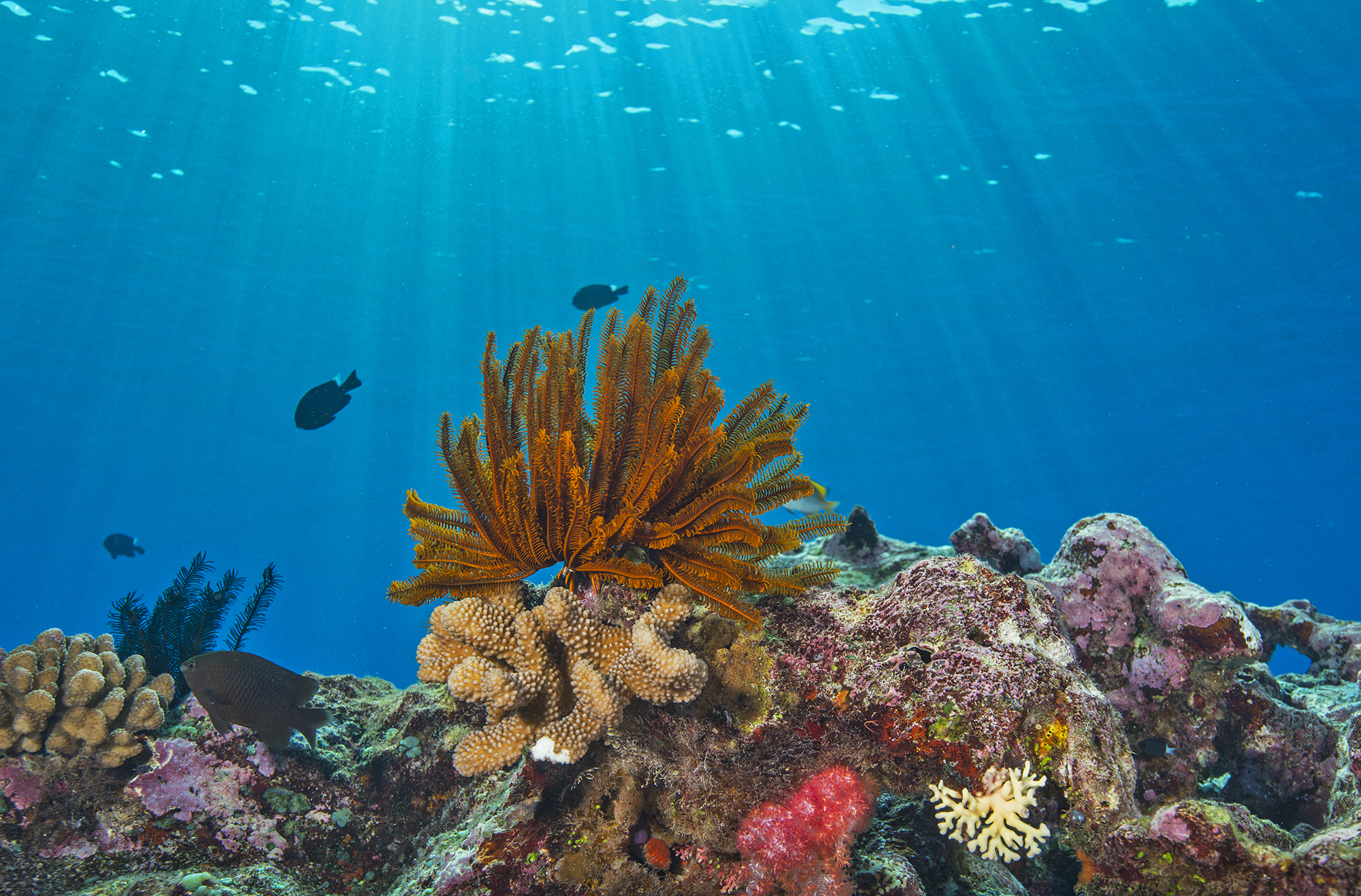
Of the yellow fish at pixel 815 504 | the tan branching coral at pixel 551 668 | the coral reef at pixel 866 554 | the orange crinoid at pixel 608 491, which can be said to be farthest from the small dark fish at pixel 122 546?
the coral reef at pixel 866 554

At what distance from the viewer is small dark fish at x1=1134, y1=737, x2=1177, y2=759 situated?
4199 mm

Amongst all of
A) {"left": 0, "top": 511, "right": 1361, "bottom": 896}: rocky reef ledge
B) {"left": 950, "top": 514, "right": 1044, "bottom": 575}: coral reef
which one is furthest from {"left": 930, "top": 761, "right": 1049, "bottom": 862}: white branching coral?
{"left": 950, "top": 514, "right": 1044, "bottom": 575}: coral reef

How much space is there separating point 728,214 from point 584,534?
31.6 meters

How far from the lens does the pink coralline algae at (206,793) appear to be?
12.2ft

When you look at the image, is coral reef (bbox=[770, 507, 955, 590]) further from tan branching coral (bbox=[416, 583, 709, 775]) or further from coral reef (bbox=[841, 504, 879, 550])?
tan branching coral (bbox=[416, 583, 709, 775])

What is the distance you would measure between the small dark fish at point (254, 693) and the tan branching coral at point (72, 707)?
0.57 m

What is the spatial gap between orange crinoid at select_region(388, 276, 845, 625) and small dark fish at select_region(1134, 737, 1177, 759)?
2.64 meters

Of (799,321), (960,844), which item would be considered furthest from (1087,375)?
(960,844)

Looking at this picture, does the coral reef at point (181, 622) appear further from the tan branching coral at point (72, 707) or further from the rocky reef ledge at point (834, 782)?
the rocky reef ledge at point (834, 782)

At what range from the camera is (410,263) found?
37.5m

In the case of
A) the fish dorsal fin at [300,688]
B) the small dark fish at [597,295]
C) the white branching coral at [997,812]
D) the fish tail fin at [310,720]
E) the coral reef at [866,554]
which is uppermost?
the small dark fish at [597,295]

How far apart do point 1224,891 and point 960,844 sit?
38.7 inches

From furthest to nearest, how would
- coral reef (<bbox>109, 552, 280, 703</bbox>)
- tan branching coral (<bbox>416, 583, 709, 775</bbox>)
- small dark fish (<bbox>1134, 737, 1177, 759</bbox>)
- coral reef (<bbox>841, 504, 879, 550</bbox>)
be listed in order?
1. coral reef (<bbox>841, 504, 879, 550</bbox>)
2. coral reef (<bbox>109, 552, 280, 703</bbox>)
3. small dark fish (<bbox>1134, 737, 1177, 759</bbox>)
4. tan branching coral (<bbox>416, 583, 709, 775</bbox>)

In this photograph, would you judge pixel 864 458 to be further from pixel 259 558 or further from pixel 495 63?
pixel 259 558
